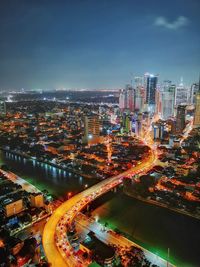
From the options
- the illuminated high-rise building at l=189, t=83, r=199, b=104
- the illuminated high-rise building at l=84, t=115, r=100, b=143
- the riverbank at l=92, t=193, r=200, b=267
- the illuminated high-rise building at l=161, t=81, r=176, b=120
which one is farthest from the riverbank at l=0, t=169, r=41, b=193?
the illuminated high-rise building at l=189, t=83, r=199, b=104

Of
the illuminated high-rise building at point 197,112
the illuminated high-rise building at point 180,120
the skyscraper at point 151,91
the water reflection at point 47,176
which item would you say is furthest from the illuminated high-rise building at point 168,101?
the water reflection at point 47,176

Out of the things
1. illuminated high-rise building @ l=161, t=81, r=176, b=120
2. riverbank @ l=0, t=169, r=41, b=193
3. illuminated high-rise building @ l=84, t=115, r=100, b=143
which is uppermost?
illuminated high-rise building @ l=161, t=81, r=176, b=120

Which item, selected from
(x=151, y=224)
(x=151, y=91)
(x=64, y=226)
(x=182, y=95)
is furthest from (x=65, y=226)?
(x=182, y=95)

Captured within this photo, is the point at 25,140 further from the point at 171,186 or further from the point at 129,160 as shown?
the point at 171,186

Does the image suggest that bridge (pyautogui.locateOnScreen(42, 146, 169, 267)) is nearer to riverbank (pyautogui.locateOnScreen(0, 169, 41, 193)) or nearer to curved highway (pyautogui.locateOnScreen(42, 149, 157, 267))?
curved highway (pyautogui.locateOnScreen(42, 149, 157, 267))

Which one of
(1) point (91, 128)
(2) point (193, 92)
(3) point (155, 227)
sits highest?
(2) point (193, 92)

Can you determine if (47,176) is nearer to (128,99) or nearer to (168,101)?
(168,101)
